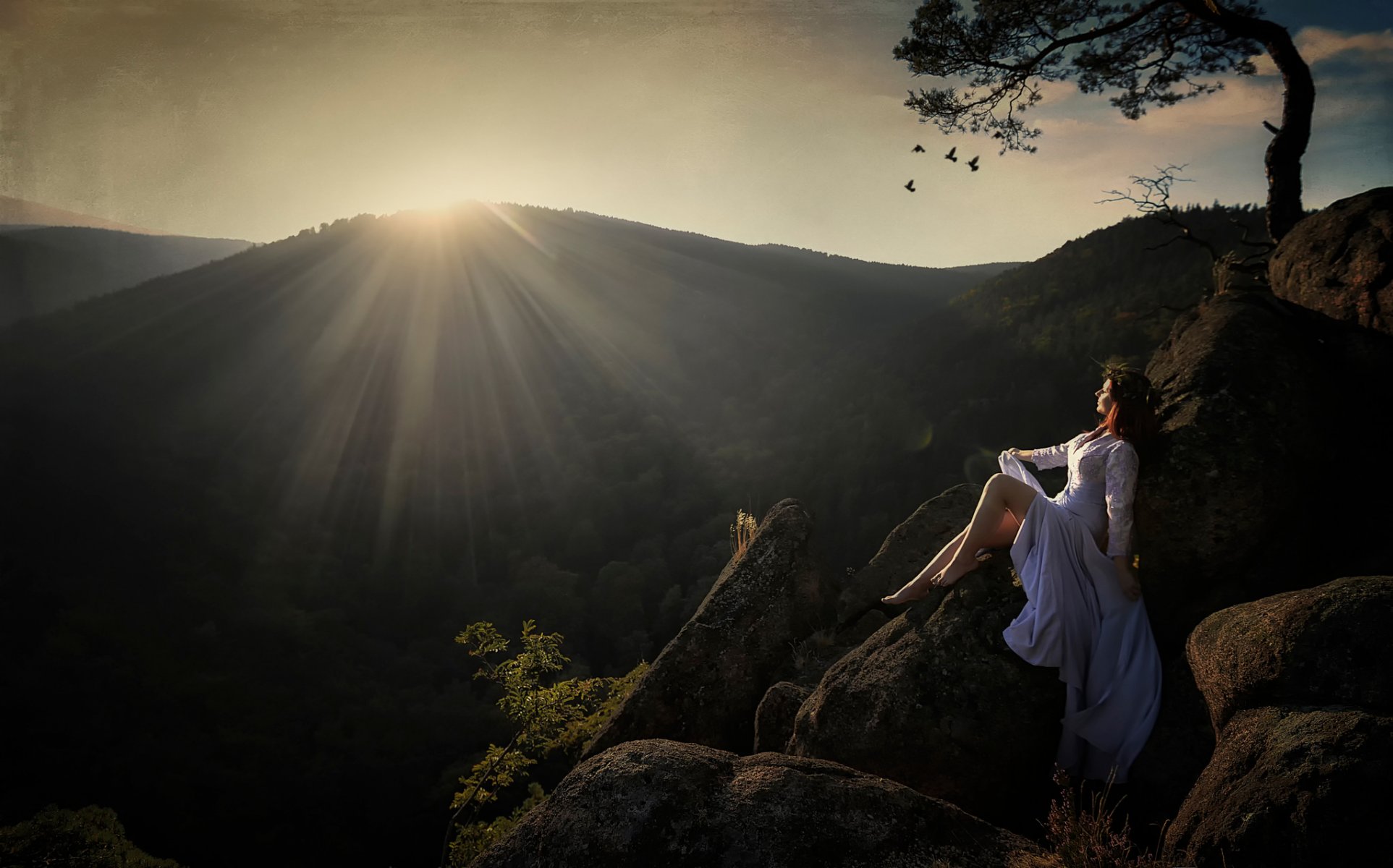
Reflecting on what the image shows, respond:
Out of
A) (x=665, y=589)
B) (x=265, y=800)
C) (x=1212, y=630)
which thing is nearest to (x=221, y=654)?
(x=265, y=800)

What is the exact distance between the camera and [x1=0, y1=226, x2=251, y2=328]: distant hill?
118 meters

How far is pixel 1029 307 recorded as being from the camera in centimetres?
4822

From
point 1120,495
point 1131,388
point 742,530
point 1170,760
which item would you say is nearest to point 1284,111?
point 1131,388

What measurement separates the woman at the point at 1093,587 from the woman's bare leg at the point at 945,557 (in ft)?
0.10

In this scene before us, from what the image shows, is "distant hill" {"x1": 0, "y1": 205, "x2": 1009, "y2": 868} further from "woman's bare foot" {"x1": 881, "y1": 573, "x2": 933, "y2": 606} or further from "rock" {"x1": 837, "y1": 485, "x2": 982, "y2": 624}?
"woman's bare foot" {"x1": 881, "y1": 573, "x2": 933, "y2": 606}

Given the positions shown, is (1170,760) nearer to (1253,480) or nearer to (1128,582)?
(1128,582)

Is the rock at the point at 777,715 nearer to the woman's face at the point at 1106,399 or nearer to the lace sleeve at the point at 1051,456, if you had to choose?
the lace sleeve at the point at 1051,456

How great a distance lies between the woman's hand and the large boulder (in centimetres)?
46

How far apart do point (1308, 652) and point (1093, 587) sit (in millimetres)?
1406

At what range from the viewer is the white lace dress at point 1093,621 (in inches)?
164

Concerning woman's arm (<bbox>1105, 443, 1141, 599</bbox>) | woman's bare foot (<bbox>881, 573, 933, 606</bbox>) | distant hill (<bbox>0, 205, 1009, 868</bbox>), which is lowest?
distant hill (<bbox>0, 205, 1009, 868</bbox>)

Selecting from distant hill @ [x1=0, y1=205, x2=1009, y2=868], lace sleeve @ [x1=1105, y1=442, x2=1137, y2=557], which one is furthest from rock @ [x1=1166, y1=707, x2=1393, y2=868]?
distant hill @ [x1=0, y1=205, x2=1009, y2=868]

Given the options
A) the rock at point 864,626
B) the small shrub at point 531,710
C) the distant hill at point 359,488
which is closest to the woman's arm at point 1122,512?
the rock at point 864,626

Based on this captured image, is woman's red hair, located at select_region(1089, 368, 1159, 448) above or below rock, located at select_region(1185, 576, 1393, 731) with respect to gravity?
above
